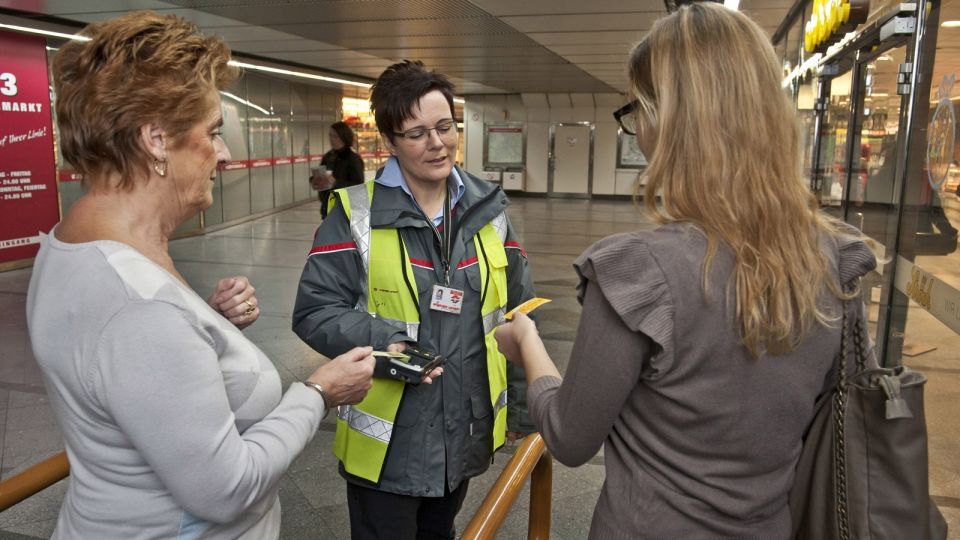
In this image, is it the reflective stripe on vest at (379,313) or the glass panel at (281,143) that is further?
the glass panel at (281,143)

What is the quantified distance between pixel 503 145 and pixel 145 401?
763 inches

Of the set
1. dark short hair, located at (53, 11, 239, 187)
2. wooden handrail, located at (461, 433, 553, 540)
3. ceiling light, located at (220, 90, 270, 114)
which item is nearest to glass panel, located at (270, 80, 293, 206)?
ceiling light, located at (220, 90, 270, 114)

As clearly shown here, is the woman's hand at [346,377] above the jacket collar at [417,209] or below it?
below

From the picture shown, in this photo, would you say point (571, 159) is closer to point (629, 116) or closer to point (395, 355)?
point (395, 355)

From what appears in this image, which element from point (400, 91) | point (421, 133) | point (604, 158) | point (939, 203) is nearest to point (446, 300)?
point (421, 133)

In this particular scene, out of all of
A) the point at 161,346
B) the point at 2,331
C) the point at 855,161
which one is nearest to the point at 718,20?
the point at 161,346

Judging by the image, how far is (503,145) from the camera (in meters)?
20.0

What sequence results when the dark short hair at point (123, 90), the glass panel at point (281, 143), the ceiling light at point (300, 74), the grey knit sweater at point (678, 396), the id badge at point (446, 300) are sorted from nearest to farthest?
the grey knit sweater at point (678, 396) → the dark short hair at point (123, 90) → the id badge at point (446, 300) → the ceiling light at point (300, 74) → the glass panel at point (281, 143)

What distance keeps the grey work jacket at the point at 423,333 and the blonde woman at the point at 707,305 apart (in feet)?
2.60

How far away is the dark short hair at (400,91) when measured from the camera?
6.81ft

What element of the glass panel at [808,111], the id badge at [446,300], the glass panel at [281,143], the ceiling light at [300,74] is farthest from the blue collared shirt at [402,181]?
the glass panel at [281,143]

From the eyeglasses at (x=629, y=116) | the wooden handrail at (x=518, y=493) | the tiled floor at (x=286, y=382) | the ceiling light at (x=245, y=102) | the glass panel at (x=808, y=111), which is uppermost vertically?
the ceiling light at (x=245, y=102)

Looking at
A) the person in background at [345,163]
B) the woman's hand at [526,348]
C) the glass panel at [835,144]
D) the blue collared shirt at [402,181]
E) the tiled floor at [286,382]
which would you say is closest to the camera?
the woman's hand at [526,348]

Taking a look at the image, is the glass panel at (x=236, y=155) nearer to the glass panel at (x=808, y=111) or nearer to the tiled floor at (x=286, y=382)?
the tiled floor at (x=286, y=382)
